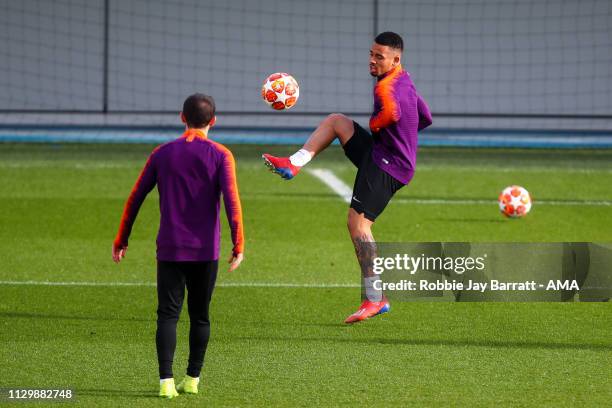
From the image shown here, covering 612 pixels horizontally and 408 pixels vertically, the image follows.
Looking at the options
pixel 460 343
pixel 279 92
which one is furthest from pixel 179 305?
pixel 279 92

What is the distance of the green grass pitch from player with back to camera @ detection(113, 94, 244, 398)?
35cm

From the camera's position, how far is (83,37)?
2620 cm

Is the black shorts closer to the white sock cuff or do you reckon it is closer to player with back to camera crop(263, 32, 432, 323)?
player with back to camera crop(263, 32, 432, 323)

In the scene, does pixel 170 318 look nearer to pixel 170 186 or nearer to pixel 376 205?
pixel 170 186

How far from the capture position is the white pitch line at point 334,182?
15.1 meters

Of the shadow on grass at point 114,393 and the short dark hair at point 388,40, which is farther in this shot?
the short dark hair at point 388,40

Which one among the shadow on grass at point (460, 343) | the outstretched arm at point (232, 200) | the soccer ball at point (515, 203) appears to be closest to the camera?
the outstretched arm at point (232, 200)

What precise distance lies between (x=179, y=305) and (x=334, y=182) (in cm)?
1031

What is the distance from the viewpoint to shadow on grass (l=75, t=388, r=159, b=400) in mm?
6125

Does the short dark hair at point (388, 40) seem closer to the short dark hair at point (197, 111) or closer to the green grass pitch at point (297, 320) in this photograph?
the green grass pitch at point (297, 320)

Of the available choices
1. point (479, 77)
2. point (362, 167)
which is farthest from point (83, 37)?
point (362, 167)

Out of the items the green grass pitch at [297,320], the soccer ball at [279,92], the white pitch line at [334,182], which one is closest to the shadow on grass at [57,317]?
the green grass pitch at [297,320]

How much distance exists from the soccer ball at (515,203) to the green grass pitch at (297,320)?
0.19 meters

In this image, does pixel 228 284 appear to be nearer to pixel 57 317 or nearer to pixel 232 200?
pixel 57 317
